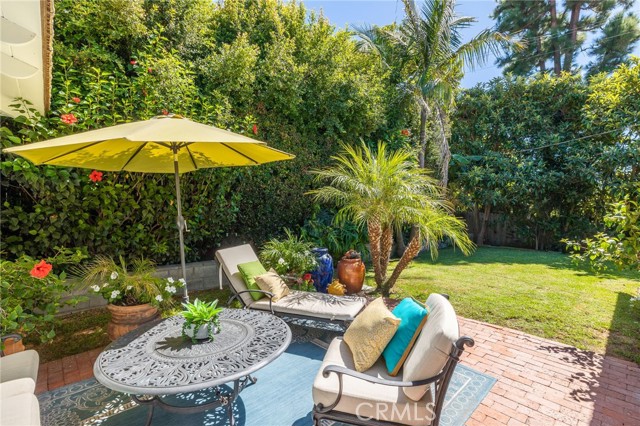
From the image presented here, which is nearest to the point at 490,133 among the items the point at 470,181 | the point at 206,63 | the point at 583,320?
the point at 470,181

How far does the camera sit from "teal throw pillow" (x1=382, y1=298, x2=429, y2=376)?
2605 mm

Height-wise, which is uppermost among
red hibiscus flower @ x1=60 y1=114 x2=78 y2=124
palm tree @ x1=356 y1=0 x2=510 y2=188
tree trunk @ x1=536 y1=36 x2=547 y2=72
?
tree trunk @ x1=536 y1=36 x2=547 y2=72

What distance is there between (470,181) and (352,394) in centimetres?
1145

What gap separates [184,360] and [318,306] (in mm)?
2071

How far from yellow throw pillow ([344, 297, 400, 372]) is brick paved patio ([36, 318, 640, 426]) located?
3.73 ft

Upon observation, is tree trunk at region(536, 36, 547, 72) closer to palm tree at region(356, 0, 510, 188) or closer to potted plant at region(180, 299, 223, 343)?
palm tree at region(356, 0, 510, 188)

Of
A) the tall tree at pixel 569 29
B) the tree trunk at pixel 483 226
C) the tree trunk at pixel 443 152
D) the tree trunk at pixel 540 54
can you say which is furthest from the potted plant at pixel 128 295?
the tree trunk at pixel 540 54

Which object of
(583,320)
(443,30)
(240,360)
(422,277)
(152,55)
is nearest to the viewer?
(240,360)

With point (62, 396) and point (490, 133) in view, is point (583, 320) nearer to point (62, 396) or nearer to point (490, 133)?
point (62, 396)

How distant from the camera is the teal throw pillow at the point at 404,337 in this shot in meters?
2.61

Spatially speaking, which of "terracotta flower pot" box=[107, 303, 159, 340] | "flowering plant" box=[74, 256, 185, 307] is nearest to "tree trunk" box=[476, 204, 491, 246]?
"flowering plant" box=[74, 256, 185, 307]

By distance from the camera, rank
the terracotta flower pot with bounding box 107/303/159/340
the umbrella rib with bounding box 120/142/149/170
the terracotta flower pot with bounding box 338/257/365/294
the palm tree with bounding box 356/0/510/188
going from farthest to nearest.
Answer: the palm tree with bounding box 356/0/510/188 → the terracotta flower pot with bounding box 338/257/365/294 → the umbrella rib with bounding box 120/142/149/170 → the terracotta flower pot with bounding box 107/303/159/340

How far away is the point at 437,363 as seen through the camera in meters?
2.18

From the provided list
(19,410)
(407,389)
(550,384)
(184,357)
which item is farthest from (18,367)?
(550,384)
